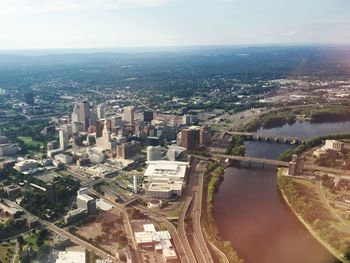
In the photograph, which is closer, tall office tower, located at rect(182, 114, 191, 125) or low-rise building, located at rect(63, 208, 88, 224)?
low-rise building, located at rect(63, 208, 88, 224)

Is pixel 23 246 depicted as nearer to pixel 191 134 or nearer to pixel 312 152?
pixel 191 134

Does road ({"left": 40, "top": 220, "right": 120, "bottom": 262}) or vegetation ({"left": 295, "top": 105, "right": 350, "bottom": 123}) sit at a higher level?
vegetation ({"left": 295, "top": 105, "right": 350, "bottom": 123})

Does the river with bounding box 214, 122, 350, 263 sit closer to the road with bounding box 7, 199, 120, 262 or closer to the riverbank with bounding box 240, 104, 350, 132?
the road with bounding box 7, 199, 120, 262

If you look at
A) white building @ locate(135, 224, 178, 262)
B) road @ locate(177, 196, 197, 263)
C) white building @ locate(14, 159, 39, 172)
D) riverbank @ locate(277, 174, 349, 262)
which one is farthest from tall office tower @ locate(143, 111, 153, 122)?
white building @ locate(135, 224, 178, 262)

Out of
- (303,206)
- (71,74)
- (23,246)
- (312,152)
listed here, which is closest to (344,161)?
(312,152)

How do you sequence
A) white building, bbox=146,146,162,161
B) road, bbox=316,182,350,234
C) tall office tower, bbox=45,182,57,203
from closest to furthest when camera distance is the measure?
road, bbox=316,182,350,234
tall office tower, bbox=45,182,57,203
white building, bbox=146,146,162,161

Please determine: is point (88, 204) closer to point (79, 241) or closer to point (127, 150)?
point (79, 241)

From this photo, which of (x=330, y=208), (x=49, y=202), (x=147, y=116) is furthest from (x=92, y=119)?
(x=330, y=208)
